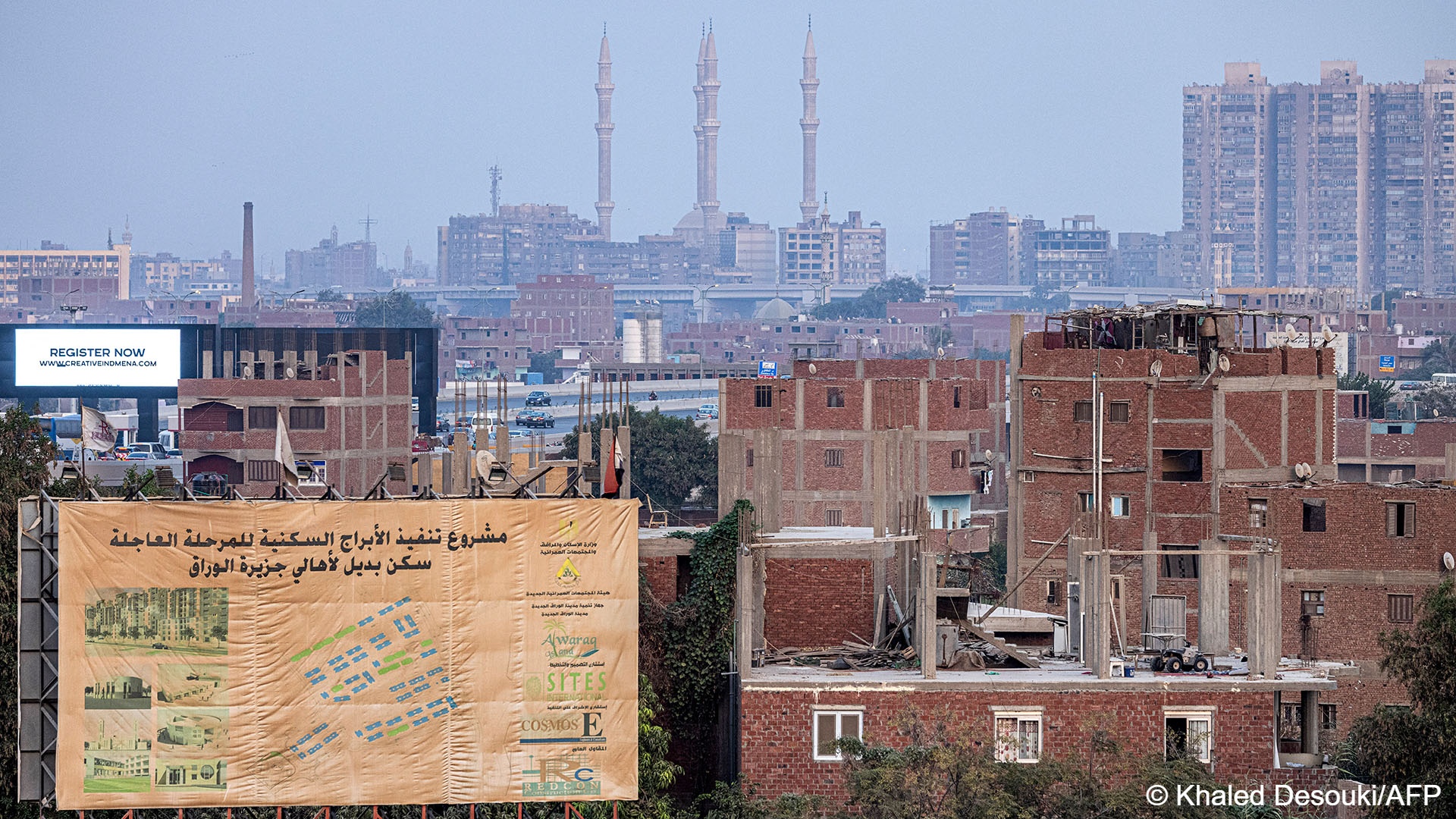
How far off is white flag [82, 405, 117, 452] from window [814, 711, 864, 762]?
11637 millimetres

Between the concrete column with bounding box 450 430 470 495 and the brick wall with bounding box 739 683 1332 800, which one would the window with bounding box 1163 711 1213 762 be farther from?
the concrete column with bounding box 450 430 470 495

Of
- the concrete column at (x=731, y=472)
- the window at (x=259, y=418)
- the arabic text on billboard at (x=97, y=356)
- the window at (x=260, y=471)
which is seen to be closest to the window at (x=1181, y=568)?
the concrete column at (x=731, y=472)

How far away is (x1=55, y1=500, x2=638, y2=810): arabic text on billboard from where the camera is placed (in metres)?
16.5

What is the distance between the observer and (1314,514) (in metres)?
26.4

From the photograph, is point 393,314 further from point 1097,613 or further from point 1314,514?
point 1097,613

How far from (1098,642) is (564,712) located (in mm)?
4972

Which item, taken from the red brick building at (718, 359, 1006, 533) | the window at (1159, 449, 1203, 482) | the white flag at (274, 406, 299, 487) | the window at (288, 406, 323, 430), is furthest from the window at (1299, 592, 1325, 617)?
the window at (288, 406, 323, 430)

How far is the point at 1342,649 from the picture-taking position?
2619cm

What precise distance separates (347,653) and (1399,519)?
15052mm

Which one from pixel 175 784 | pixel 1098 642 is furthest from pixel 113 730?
pixel 1098 642

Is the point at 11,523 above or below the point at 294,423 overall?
below

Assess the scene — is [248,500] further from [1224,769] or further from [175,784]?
[1224,769]

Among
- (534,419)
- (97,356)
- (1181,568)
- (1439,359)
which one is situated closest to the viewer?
(1181,568)

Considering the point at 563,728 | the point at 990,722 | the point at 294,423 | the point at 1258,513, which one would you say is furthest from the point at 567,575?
the point at 294,423
